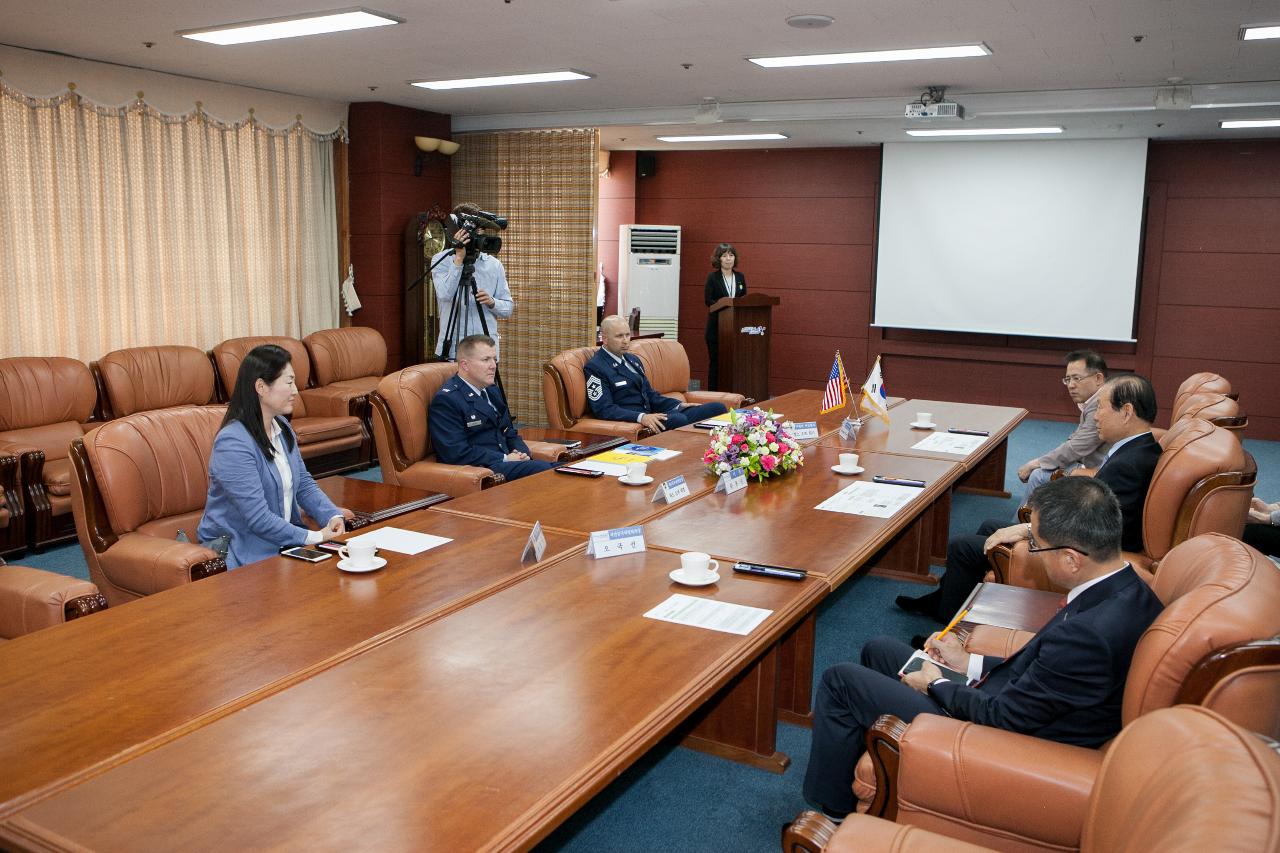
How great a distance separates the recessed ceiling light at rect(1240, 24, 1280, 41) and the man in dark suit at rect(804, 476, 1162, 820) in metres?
3.61

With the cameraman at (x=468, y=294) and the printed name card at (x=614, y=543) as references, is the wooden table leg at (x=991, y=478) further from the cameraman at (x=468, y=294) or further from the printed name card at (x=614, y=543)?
the printed name card at (x=614, y=543)

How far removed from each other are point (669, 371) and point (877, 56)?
7.82ft

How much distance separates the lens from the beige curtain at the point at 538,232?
27.2ft

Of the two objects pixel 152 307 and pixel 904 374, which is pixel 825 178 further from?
pixel 152 307

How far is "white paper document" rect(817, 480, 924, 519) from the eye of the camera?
352 centimetres

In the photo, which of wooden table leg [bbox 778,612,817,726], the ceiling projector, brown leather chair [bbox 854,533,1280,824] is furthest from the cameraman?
brown leather chair [bbox 854,533,1280,824]

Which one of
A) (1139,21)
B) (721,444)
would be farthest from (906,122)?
(721,444)

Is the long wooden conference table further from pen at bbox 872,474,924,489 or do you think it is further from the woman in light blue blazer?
pen at bbox 872,474,924,489

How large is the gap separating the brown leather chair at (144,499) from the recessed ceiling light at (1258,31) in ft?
16.1

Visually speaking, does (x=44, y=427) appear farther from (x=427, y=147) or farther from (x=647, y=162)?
(x=647, y=162)

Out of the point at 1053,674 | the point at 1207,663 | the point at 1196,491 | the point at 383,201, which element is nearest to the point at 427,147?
the point at 383,201

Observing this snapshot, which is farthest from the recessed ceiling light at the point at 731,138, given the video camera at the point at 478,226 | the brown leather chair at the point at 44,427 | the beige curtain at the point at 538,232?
the brown leather chair at the point at 44,427

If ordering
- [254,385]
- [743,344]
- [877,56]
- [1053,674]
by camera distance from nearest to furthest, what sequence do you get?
[1053,674]
[254,385]
[877,56]
[743,344]

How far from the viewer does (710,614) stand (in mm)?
2438
